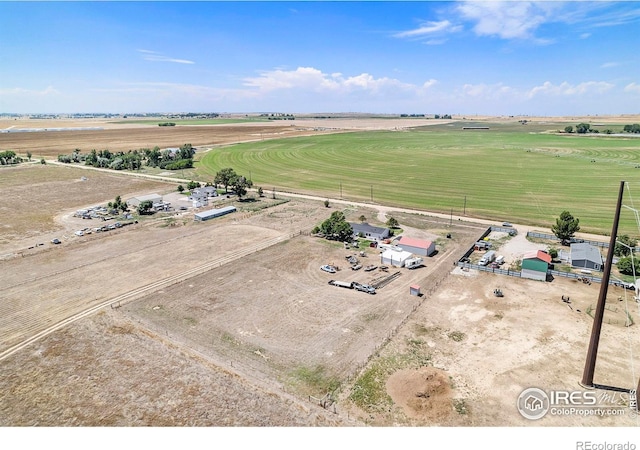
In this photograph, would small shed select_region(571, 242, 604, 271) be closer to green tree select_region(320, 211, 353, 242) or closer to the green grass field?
the green grass field

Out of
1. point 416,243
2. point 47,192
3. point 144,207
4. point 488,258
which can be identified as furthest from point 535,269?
point 47,192

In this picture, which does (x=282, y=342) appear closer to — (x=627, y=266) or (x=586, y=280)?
(x=586, y=280)

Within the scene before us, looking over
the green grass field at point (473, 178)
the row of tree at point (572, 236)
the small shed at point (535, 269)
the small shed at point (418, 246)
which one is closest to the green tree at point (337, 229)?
the small shed at point (418, 246)

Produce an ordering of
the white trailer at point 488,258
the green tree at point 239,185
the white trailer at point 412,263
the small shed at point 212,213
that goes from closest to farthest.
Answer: the white trailer at point 412,263 → the white trailer at point 488,258 → the small shed at point 212,213 → the green tree at point 239,185

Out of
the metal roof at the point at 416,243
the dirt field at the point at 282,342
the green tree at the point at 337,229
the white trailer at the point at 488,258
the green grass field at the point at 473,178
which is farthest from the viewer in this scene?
the green grass field at the point at 473,178

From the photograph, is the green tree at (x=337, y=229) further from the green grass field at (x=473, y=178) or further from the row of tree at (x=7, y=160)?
the row of tree at (x=7, y=160)

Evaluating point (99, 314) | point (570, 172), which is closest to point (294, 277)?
point (99, 314)

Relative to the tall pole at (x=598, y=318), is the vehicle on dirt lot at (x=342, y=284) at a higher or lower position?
lower

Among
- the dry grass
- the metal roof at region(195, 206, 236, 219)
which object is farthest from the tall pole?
the dry grass
